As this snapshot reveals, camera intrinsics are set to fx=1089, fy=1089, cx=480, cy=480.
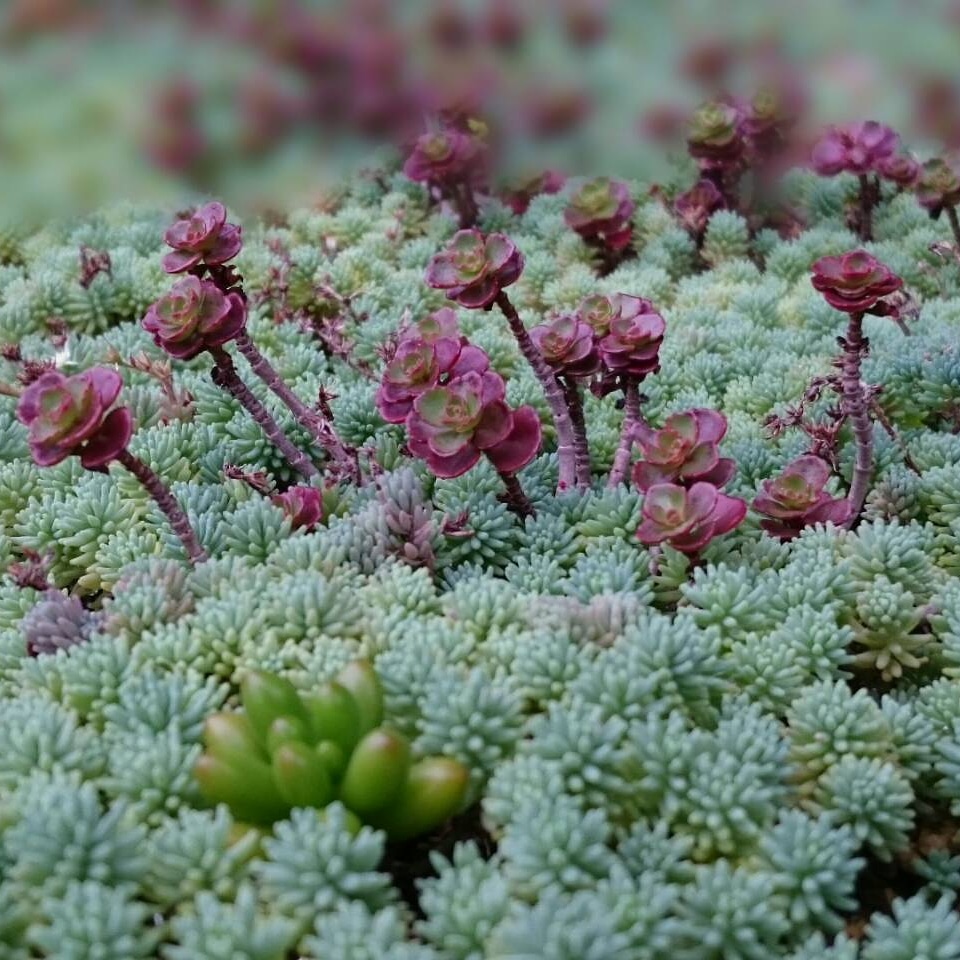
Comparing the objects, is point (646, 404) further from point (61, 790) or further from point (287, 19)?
point (287, 19)

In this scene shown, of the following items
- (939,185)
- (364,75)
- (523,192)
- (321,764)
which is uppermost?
(364,75)

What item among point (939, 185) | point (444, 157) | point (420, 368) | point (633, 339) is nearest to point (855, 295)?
point (633, 339)

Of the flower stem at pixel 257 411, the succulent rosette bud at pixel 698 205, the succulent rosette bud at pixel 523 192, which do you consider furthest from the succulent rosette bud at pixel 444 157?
the flower stem at pixel 257 411

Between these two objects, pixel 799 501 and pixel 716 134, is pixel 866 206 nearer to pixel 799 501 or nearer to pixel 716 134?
pixel 716 134

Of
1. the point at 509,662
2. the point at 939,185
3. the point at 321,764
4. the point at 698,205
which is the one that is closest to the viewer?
the point at 321,764

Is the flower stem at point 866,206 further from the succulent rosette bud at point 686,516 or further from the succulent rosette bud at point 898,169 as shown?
the succulent rosette bud at point 686,516

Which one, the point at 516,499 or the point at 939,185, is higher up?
the point at 939,185
